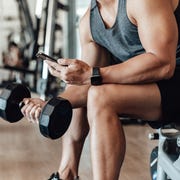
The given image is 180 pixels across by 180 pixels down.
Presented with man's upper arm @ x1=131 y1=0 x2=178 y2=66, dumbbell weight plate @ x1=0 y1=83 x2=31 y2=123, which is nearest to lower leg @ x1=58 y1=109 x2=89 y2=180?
dumbbell weight plate @ x1=0 y1=83 x2=31 y2=123

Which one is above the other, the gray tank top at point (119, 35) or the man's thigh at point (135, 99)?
the gray tank top at point (119, 35)

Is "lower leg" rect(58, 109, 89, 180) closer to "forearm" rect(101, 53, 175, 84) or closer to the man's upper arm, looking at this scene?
"forearm" rect(101, 53, 175, 84)

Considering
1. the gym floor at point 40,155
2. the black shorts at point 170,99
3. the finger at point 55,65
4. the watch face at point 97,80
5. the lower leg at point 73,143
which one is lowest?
the gym floor at point 40,155

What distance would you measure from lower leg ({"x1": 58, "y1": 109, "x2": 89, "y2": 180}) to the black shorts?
1.43 ft

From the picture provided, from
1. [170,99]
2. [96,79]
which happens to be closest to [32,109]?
[96,79]

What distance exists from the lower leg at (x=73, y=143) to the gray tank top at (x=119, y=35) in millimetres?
308

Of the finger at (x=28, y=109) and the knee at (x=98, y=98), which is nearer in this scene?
the knee at (x=98, y=98)

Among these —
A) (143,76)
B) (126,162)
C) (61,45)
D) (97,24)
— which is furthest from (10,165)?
(61,45)

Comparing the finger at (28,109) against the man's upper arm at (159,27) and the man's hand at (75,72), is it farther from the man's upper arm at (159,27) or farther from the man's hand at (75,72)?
the man's upper arm at (159,27)

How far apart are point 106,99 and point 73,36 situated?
3146mm

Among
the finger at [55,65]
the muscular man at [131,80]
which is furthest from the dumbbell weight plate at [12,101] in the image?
the finger at [55,65]

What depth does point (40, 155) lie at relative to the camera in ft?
8.88

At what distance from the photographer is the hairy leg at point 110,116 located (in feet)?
4.36

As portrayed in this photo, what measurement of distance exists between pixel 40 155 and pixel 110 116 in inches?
57.4
